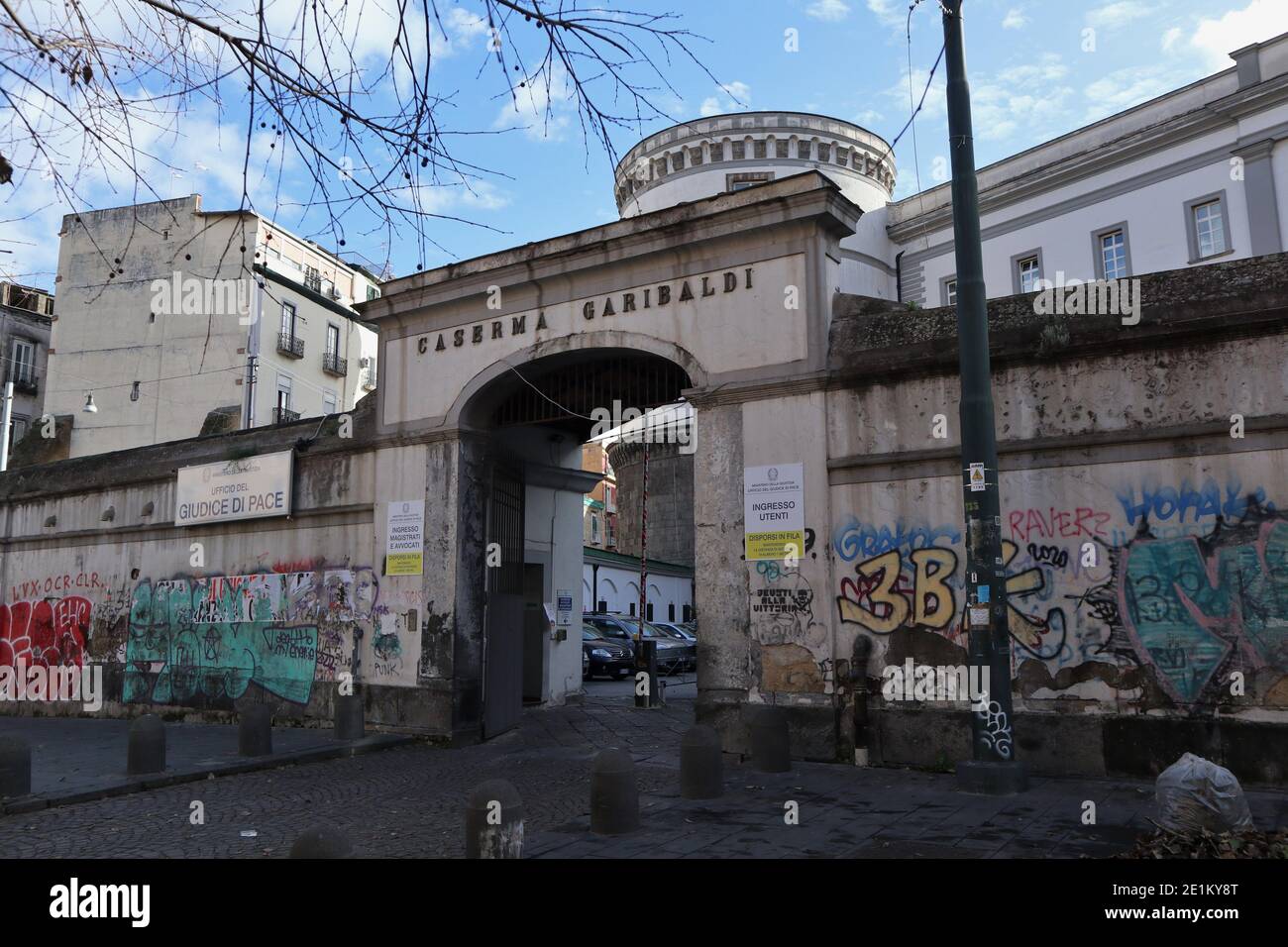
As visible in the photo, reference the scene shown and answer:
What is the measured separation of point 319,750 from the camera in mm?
11727

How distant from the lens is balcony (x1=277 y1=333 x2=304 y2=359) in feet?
124

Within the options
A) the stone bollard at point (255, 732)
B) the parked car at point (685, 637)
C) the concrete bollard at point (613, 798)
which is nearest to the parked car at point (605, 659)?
the parked car at point (685, 637)

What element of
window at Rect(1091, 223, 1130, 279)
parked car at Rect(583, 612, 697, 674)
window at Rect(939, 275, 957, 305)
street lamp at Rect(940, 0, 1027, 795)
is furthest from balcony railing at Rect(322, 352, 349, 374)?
street lamp at Rect(940, 0, 1027, 795)

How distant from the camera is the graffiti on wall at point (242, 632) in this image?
14.3 metres

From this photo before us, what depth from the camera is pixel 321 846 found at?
5.02 m

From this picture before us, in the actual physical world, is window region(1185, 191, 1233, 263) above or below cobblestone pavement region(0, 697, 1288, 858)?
above

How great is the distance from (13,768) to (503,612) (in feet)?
21.5

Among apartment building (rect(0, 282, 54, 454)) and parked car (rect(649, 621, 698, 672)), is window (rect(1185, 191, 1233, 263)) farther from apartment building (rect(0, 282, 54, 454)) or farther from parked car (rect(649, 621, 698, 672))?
apartment building (rect(0, 282, 54, 454))

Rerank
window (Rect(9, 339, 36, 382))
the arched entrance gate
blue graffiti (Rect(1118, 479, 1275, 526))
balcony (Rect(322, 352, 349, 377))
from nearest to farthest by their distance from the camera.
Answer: blue graffiti (Rect(1118, 479, 1275, 526))
the arched entrance gate
balcony (Rect(322, 352, 349, 377))
window (Rect(9, 339, 36, 382))

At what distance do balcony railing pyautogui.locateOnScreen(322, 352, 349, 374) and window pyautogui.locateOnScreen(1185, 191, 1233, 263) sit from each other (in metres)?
32.1

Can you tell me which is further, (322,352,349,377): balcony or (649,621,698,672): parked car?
(322,352,349,377): balcony

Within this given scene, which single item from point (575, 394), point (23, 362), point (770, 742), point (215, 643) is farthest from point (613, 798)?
point (23, 362)
